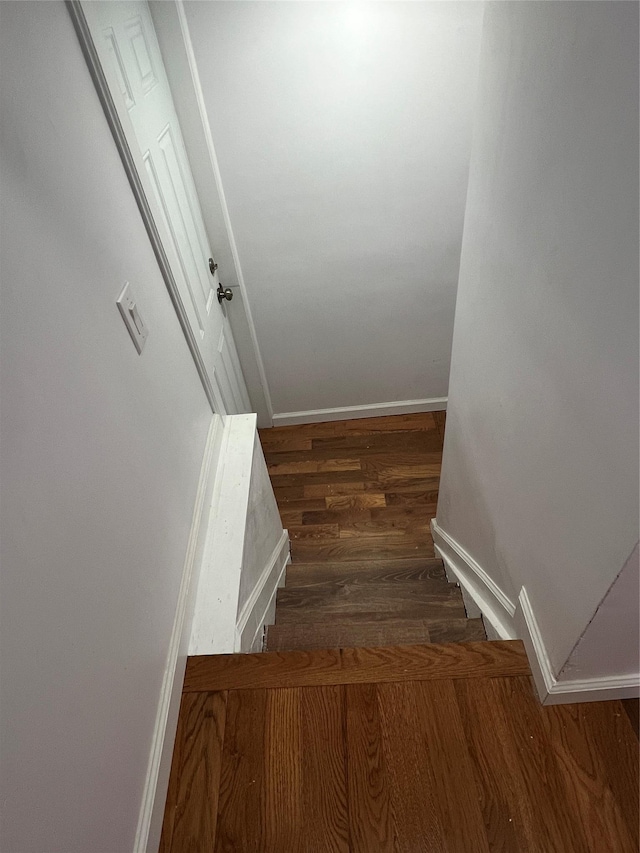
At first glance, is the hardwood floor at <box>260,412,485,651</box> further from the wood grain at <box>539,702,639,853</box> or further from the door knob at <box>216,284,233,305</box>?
the door knob at <box>216,284,233,305</box>

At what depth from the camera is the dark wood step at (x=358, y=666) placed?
1.39 m

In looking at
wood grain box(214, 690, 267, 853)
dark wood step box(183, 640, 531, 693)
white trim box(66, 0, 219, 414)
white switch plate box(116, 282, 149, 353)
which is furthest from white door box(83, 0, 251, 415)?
wood grain box(214, 690, 267, 853)

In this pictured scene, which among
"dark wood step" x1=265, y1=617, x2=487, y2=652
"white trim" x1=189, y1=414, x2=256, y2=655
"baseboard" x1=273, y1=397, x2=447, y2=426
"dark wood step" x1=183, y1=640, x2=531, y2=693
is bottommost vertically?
"baseboard" x1=273, y1=397, x2=447, y2=426

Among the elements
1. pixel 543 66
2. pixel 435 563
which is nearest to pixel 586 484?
pixel 543 66

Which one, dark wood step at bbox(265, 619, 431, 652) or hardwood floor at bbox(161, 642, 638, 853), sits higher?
hardwood floor at bbox(161, 642, 638, 853)

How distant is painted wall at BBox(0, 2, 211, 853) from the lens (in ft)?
2.63

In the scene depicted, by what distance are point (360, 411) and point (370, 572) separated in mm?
1346

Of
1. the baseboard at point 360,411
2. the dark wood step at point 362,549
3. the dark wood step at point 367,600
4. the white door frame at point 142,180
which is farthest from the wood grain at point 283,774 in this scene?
the baseboard at point 360,411

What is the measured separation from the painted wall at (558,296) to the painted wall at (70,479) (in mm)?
888

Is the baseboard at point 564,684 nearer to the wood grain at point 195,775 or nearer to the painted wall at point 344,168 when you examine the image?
the wood grain at point 195,775

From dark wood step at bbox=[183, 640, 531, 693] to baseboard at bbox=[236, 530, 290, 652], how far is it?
141 millimetres

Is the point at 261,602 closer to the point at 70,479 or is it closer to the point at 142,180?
the point at 70,479

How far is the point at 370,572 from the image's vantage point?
2.45m

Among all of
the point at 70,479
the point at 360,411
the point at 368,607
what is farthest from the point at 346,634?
the point at 360,411
